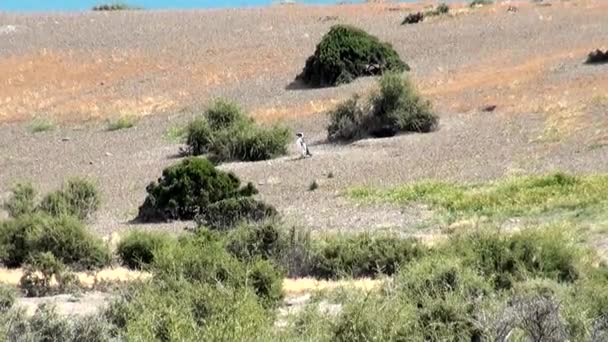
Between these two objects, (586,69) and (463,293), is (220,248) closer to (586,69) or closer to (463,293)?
(463,293)

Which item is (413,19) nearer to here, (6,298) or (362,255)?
(362,255)

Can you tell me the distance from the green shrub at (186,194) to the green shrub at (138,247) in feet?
22.1

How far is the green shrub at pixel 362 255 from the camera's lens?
20.6 meters

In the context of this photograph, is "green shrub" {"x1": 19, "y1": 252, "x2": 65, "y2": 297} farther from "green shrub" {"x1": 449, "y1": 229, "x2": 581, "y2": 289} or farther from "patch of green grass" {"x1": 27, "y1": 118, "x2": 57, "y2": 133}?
"patch of green grass" {"x1": 27, "y1": 118, "x2": 57, "y2": 133}

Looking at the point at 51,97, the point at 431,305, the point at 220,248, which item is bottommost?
the point at 51,97

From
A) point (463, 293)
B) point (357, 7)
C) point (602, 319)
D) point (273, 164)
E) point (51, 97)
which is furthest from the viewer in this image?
point (357, 7)

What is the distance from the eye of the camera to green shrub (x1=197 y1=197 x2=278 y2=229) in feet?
85.4

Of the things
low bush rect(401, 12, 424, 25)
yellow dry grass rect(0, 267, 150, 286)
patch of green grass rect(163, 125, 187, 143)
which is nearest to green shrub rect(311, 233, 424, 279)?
yellow dry grass rect(0, 267, 150, 286)

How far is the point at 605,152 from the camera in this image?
3300 cm

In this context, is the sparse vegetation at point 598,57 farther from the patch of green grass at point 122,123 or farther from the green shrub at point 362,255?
the green shrub at point 362,255

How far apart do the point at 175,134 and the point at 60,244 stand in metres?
21.9

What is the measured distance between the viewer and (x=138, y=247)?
22.5 m

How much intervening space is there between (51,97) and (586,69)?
2311 cm

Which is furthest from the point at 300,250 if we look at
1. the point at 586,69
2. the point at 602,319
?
the point at 586,69
